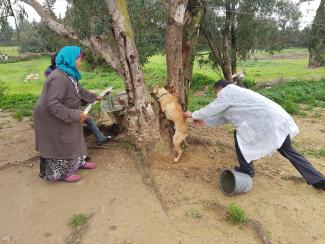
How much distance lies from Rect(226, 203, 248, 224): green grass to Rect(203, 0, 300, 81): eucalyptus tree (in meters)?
10.8

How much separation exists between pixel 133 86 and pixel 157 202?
2.12 metres

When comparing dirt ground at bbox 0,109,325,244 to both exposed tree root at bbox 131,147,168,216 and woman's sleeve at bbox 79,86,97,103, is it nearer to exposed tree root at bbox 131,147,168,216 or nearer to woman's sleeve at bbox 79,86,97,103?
exposed tree root at bbox 131,147,168,216

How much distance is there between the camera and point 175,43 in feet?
21.3

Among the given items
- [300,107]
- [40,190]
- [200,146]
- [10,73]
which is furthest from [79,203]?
[10,73]

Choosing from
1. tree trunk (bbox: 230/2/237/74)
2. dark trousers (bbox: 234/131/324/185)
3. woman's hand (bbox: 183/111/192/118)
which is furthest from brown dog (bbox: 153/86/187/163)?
tree trunk (bbox: 230/2/237/74)

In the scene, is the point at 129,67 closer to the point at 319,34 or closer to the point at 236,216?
the point at 236,216

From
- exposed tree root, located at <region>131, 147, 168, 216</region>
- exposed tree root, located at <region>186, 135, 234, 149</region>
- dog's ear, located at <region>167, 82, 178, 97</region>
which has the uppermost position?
dog's ear, located at <region>167, 82, 178, 97</region>

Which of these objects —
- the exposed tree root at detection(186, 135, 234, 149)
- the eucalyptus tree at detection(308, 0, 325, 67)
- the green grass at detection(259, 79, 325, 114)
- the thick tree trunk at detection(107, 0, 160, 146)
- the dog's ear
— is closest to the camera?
the thick tree trunk at detection(107, 0, 160, 146)

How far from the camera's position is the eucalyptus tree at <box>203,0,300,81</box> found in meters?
15.1

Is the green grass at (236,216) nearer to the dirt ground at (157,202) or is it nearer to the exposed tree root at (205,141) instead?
the dirt ground at (157,202)

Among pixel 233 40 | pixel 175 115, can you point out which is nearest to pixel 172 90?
pixel 175 115

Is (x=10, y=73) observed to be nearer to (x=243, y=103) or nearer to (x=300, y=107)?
(x=300, y=107)

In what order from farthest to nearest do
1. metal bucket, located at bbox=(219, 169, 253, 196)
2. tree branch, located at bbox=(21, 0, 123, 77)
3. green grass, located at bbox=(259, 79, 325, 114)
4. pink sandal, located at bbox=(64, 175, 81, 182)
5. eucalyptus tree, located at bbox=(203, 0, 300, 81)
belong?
1. eucalyptus tree, located at bbox=(203, 0, 300, 81)
2. green grass, located at bbox=(259, 79, 325, 114)
3. tree branch, located at bbox=(21, 0, 123, 77)
4. pink sandal, located at bbox=(64, 175, 81, 182)
5. metal bucket, located at bbox=(219, 169, 253, 196)

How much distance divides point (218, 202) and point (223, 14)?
38.3 ft
